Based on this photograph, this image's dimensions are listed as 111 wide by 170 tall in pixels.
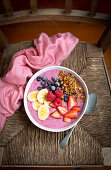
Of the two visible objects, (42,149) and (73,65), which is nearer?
(42,149)

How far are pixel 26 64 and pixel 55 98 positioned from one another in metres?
0.28

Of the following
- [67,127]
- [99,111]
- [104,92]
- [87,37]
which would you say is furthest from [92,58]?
[87,37]

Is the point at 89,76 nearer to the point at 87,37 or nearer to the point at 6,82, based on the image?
the point at 6,82

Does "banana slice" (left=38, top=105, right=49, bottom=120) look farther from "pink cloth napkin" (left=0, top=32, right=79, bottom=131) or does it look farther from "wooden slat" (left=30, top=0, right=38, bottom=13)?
"wooden slat" (left=30, top=0, right=38, bottom=13)

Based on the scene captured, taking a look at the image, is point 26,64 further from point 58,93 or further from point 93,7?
point 93,7

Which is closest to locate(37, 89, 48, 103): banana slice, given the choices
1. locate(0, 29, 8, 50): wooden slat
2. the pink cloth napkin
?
the pink cloth napkin

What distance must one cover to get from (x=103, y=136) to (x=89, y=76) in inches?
13.5

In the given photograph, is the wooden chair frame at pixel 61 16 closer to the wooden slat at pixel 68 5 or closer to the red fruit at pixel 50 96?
the wooden slat at pixel 68 5

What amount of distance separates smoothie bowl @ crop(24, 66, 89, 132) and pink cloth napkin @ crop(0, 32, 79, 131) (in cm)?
6

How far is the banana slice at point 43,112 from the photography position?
813 mm

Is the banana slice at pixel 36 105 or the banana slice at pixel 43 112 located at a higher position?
the banana slice at pixel 36 105

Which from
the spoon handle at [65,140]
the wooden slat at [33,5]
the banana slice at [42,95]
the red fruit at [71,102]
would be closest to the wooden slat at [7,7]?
the wooden slat at [33,5]

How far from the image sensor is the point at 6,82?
92 centimetres

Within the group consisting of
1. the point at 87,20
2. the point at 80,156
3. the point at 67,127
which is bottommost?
the point at 80,156
